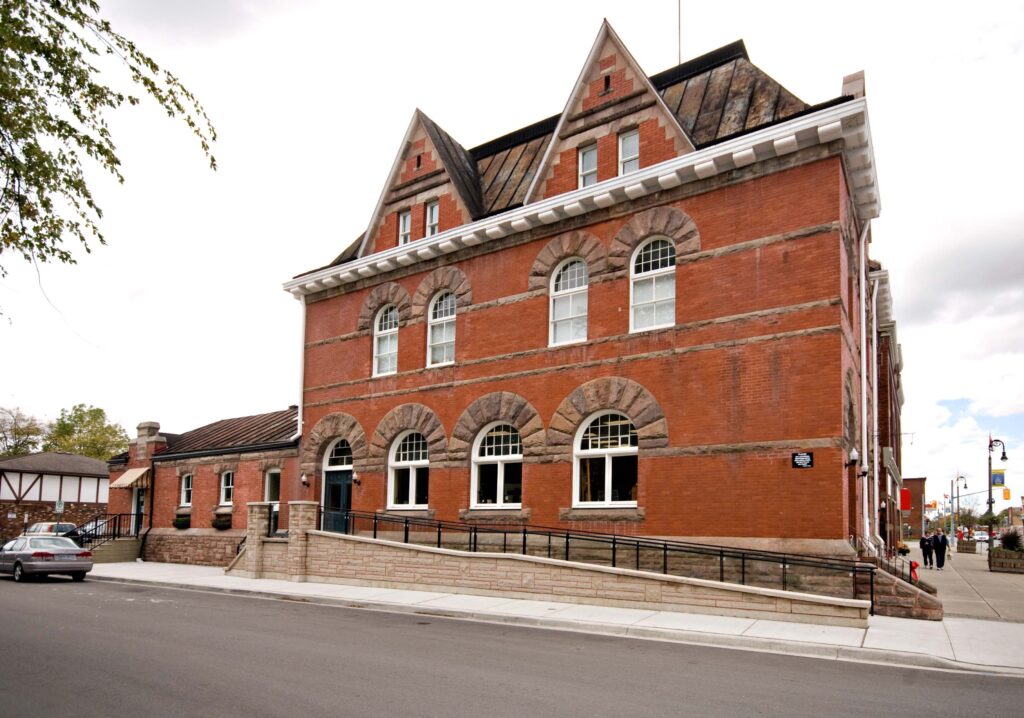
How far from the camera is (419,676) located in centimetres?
946

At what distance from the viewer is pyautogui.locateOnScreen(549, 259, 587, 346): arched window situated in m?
21.4

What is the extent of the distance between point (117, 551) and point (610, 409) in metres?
22.1

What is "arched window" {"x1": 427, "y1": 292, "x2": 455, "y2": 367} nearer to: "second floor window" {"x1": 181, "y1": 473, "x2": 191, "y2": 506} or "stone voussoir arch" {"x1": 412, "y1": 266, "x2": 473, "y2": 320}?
"stone voussoir arch" {"x1": 412, "y1": 266, "x2": 473, "y2": 320}

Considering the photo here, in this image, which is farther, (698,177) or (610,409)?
(610,409)

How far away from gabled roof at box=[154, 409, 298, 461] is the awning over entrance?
0.78 meters

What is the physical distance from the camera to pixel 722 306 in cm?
1850

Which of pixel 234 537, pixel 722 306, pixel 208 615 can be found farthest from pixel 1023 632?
pixel 234 537

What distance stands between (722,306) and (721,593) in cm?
651

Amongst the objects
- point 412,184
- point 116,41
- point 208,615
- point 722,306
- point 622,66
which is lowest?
point 208,615

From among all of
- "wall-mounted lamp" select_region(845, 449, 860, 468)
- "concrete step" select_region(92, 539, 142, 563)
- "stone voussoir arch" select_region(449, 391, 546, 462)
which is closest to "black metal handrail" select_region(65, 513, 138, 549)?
"concrete step" select_region(92, 539, 142, 563)

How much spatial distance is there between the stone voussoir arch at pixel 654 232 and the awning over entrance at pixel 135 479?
2321 centimetres

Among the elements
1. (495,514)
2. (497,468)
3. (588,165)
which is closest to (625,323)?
(588,165)

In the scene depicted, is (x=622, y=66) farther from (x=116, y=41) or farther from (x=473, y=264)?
(x=116, y=41)

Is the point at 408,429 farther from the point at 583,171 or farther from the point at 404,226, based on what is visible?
the point at 583,171
